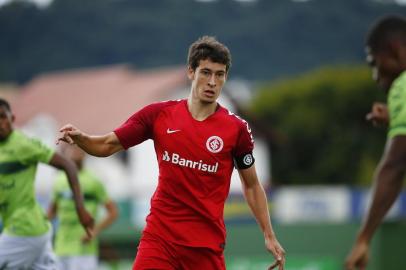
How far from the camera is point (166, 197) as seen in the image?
7.91 m

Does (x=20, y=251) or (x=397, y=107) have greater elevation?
(x=397, y=107)

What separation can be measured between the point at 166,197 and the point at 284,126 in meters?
75.0

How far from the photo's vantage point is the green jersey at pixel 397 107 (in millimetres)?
6449

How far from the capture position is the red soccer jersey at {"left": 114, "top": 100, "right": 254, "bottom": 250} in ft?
25.6

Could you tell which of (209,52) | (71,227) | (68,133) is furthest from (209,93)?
(71,227)

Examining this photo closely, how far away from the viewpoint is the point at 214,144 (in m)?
7.85

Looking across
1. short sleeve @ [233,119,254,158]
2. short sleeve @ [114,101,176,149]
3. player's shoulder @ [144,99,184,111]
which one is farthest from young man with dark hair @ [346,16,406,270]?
short sleeve @ [114,101,176,149]

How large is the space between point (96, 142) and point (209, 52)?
3.54 feet

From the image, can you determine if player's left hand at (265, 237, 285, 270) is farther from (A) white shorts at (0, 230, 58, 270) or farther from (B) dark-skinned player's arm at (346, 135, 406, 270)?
(A) white shorts at (0, 230, 58, 270)

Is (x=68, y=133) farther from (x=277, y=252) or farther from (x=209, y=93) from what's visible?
(x=277, y=252)

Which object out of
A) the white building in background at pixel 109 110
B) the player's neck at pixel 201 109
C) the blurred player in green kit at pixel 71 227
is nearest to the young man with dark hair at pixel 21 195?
the player's neck at pixel 201 109

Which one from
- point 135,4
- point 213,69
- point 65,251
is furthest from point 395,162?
point 135,4

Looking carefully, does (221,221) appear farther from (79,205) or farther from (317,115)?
(317,115)

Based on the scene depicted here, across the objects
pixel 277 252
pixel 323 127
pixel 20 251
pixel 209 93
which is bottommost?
pixel 20 251
